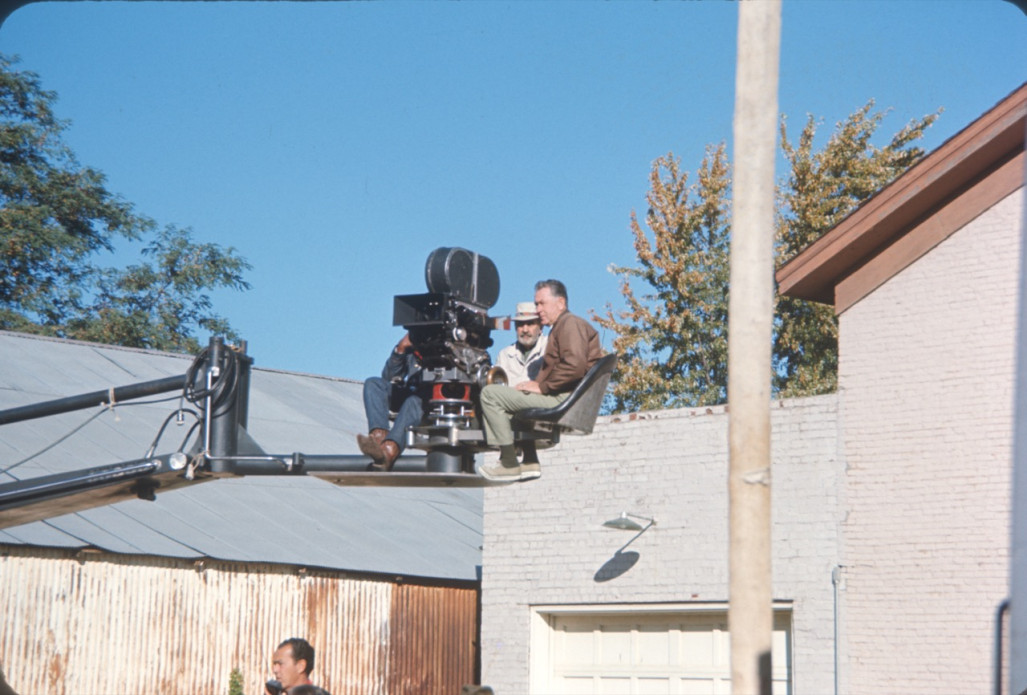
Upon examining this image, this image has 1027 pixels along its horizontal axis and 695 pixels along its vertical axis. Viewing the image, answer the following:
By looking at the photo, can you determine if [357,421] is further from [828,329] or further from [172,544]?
[828,329]

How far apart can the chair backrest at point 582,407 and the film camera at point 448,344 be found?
374mm

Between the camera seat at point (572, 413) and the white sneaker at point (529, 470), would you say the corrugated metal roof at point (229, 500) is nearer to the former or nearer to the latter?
the white sneaker at point (529, 470)

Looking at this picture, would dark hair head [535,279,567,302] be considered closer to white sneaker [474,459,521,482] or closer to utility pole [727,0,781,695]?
white sneaker [474,459,521,482]

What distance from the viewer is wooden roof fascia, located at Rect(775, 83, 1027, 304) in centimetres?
1369

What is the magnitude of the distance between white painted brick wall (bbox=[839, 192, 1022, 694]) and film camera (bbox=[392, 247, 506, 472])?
6.93m

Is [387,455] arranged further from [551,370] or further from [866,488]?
[866,488]

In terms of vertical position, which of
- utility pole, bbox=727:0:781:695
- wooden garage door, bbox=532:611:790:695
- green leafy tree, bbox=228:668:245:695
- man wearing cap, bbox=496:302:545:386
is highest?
man wearing cap, bbox=496:302:545:386

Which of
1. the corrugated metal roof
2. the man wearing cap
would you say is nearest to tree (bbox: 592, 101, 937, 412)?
the corrugated metal roof

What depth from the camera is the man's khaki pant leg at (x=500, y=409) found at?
8.13 meters

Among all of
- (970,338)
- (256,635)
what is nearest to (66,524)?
(256,635)

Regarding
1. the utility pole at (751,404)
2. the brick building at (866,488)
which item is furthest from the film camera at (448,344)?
the brick building at (866,488)

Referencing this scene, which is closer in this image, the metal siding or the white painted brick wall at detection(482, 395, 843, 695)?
the white painted brick wall at detection(482, 395, 843, 695)

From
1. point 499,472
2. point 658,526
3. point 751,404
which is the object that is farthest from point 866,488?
point 751,404

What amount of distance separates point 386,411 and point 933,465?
692cm
